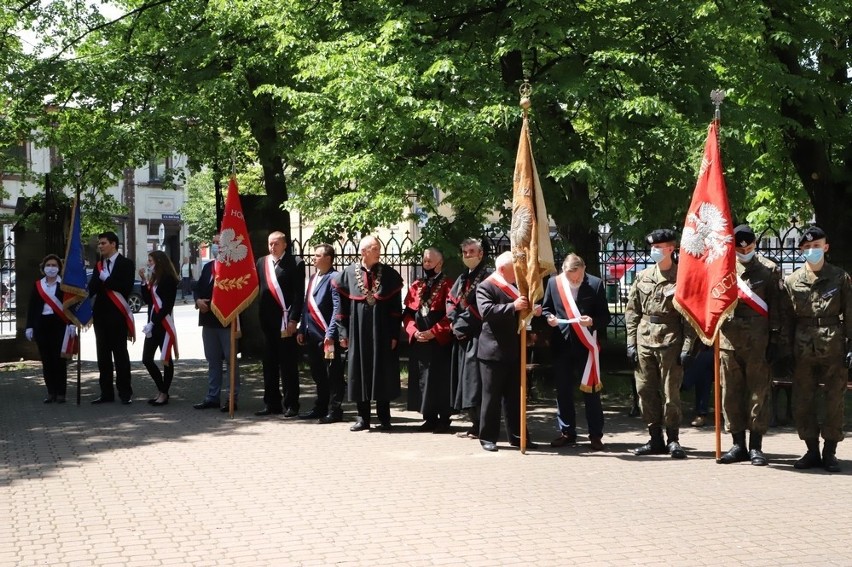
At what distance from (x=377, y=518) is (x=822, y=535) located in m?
2.91

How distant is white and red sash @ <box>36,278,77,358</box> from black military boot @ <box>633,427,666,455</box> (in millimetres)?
7581

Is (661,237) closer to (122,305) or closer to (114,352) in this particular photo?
(122,305)

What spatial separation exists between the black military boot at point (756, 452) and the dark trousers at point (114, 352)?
25.7ft

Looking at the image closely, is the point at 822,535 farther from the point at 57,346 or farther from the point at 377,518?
the point at 57,346

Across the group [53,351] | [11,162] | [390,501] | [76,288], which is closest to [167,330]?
[76,288]

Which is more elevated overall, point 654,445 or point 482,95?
point 482,95

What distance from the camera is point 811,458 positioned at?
931 centimetres

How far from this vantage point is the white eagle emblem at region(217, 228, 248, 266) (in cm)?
1317

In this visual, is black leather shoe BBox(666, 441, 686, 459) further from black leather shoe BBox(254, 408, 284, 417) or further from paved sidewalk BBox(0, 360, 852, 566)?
black leather shoe BBox(254, 408, 284, 417)

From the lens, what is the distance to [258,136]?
18.1m

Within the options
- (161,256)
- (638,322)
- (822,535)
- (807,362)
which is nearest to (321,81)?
(161,256)

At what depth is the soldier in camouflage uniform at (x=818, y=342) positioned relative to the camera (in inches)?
362

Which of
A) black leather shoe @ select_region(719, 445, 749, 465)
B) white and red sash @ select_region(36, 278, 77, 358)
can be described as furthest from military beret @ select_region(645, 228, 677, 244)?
white and red sash @ select_region(36, 278, 77, 358)

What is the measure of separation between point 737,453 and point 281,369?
→ 5.65 metres
